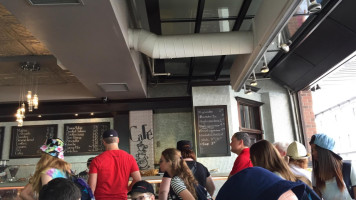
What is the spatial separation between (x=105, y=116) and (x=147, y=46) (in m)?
3.81

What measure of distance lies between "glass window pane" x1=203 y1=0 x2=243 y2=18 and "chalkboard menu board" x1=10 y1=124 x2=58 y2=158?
4.94 meters

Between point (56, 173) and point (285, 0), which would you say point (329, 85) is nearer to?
point (285, 0)

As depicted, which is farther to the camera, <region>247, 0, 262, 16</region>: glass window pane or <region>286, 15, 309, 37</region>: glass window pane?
<region>286, 15, 309, 37</region>: glass window pane

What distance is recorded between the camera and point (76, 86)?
6566 mm

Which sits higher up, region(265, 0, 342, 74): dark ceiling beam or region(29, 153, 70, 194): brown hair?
region(265, 0, 342, 74): dark ceiling beam

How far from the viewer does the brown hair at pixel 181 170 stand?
220 centimetres

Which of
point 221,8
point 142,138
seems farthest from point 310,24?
point 142,138

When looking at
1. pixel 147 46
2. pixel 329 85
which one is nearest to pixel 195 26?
pixel 147 46

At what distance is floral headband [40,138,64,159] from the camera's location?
223 cm

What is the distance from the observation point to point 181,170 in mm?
2293

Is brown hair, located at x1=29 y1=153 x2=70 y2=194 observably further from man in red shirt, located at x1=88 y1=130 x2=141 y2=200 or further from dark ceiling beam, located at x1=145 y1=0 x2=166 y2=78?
dark ceiling beam, located at x1=145 y1=0 x2=166 y2=78

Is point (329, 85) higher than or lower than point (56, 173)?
higher

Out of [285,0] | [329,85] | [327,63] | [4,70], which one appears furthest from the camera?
[329,85]

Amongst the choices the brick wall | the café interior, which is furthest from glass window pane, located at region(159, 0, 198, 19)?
the brick wall
